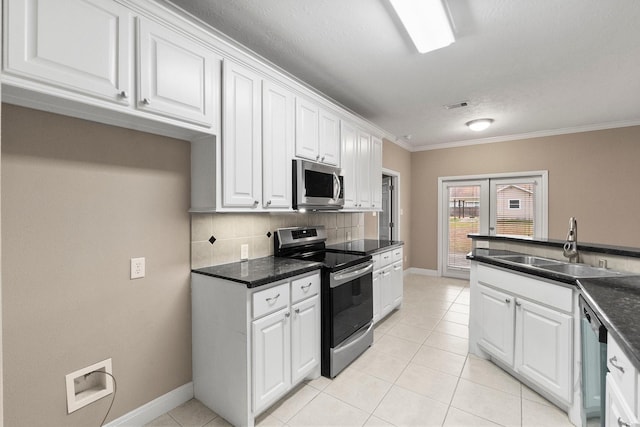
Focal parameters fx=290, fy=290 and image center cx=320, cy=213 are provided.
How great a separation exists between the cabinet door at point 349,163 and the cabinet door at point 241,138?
1.27 metres

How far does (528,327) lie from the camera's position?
6.83 ft

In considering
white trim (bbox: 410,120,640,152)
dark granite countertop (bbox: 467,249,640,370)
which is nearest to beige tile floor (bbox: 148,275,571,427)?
dark granite countertop (bbox: 467,249,640,370)

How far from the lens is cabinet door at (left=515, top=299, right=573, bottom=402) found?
6.04 feet

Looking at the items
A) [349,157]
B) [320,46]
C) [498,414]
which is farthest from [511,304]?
[320,46]

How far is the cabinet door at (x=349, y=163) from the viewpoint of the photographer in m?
3.24

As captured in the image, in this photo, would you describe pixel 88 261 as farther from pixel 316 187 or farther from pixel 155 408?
pixel 316 187

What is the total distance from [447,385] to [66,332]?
8.33ft

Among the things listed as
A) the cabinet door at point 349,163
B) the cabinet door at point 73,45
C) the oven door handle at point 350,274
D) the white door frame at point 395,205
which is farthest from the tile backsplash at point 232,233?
the white door frame at point 395,205

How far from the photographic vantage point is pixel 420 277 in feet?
18.6

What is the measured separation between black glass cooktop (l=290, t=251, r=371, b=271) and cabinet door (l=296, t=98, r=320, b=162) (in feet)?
3.03

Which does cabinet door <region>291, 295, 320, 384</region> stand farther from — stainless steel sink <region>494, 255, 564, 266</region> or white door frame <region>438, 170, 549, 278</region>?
white door frame <region>438, 170, 549, 278</region>

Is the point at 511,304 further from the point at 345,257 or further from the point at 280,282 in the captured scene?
the point at 280,282

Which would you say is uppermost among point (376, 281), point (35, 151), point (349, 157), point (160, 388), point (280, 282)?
point (349, 157)

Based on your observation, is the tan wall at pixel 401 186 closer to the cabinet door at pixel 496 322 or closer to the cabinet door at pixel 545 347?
the cabinet door at pixel 496 322
